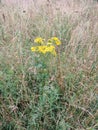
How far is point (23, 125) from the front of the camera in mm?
2113

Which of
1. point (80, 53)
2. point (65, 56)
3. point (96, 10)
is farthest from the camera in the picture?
point (96, 10)

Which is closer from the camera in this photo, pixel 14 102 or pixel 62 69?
pixel 14 102

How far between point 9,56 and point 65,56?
0.58 meters

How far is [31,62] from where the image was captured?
7.99 feet

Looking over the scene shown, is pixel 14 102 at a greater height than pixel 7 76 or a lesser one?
lesser

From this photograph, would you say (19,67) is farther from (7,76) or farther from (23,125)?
(23,125)

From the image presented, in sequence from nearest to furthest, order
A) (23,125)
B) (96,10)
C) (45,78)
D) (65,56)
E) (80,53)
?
(23,125) < (45,78) < (65,56) < (80,53) < (96,10)

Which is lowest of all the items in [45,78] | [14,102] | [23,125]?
[23,125]

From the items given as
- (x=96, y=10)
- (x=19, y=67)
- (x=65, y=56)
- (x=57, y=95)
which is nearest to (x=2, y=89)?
(x=19, y=67)

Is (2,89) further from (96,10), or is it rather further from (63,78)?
(96,10)

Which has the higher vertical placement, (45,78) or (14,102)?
(45,78)

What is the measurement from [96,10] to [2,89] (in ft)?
9.13

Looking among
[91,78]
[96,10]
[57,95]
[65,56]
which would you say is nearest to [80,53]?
[65,56]

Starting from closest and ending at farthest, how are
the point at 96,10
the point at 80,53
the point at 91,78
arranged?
the point at 91,78 → the point at 80,53 → the point at 96,10
